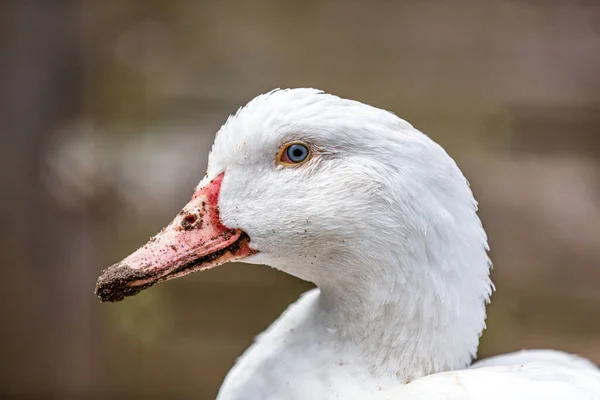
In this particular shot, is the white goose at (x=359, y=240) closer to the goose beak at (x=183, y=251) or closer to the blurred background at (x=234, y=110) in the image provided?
the goose beak at (x=183, y=251)

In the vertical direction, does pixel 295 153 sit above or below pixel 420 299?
above

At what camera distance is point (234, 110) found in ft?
7.04

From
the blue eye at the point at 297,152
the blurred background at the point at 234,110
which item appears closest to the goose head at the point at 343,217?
the blue eye at the point at 297,152

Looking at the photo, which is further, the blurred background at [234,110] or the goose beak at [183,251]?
the blurred background at [234,110]

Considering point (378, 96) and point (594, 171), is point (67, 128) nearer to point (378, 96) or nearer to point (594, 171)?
point (378, 96)

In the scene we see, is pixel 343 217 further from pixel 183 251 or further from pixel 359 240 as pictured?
pixel 183 251

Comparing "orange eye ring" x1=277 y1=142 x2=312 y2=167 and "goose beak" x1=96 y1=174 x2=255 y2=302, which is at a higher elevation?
"orange eye ring" x1=277 y1=142 x2=312 y2=167

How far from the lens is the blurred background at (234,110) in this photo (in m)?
2.16

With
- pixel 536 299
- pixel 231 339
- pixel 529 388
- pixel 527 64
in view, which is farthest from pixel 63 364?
pixel 529 388

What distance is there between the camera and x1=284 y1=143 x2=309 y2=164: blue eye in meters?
0.84

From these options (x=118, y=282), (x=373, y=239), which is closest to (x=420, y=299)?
(x=373, y=239)

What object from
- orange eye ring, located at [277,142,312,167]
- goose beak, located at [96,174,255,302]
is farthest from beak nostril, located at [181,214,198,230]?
orange eye ring, located at [277,142,312,167]

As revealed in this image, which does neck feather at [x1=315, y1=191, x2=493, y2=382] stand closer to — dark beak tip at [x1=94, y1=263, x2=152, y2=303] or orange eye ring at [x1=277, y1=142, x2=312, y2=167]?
orange eye ring at [x1=277, y1=142, x2=312, y2=167]

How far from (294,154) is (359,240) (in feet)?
0.40
